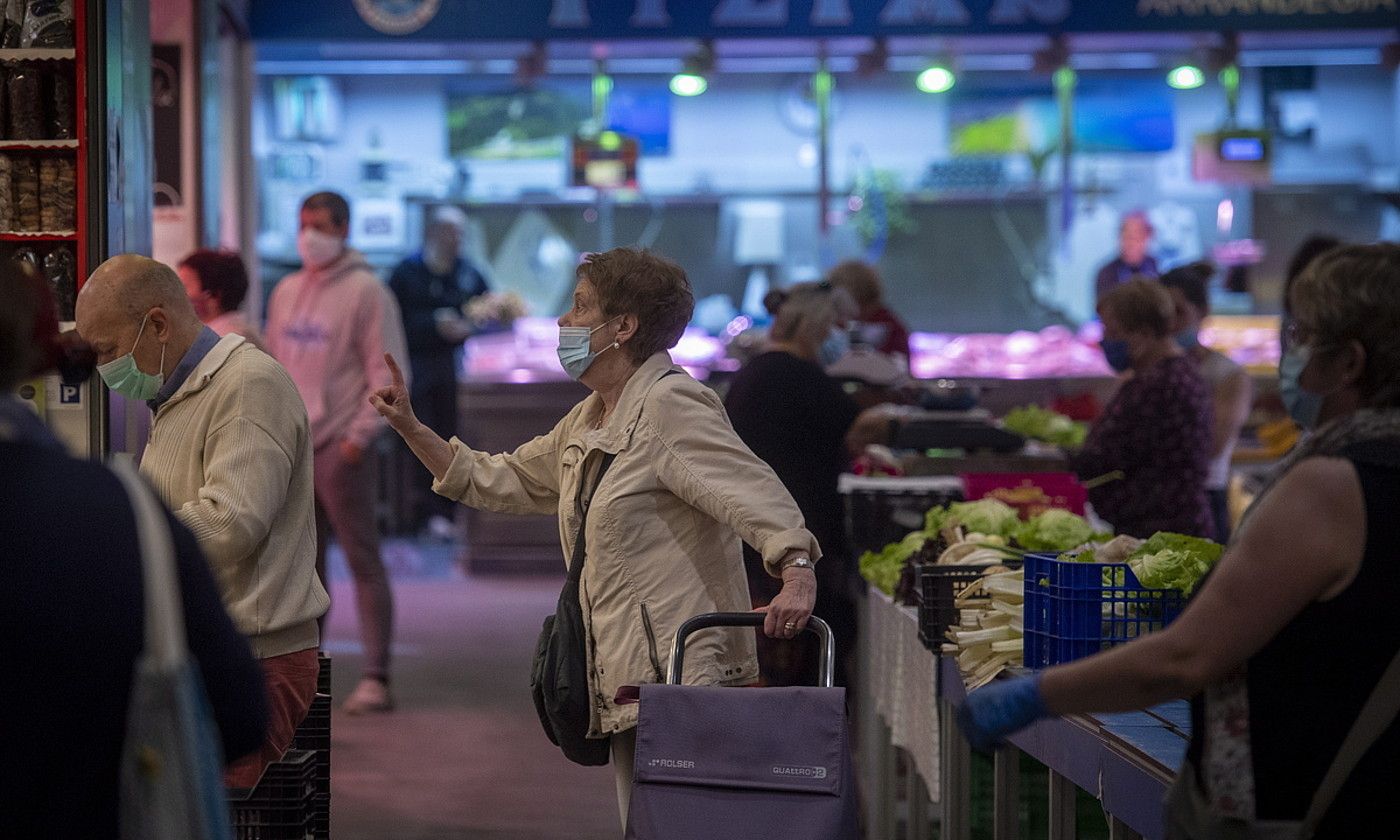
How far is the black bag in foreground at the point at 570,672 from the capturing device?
328 centimetres

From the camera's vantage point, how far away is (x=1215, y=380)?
693 cm

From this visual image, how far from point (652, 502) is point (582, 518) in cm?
16

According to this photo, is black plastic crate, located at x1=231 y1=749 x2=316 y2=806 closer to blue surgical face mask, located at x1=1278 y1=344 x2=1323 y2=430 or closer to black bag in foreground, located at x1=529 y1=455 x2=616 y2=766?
black bag in foreground, located at x1=529 y1=455 x2=616 y2=766

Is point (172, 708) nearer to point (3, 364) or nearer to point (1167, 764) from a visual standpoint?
point (3, 364)

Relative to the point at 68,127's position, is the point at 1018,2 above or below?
above

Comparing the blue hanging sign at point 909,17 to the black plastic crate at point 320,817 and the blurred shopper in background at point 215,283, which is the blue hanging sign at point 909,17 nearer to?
the blurred shopper in background at point 215,283

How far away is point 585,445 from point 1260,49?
8.39 metres

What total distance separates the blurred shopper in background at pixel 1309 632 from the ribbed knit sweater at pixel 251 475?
5.71 ft

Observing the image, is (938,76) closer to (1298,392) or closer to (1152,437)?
(1152,437)

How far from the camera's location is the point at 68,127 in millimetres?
4629

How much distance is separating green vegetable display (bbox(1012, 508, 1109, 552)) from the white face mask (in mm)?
3353

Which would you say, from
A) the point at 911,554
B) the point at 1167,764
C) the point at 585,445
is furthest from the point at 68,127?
the point at 1167,764


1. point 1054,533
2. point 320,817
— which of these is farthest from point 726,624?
point 1054,533

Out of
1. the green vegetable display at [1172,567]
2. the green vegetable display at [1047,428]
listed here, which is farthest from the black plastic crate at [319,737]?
the green vegetable display at [1047,428]
